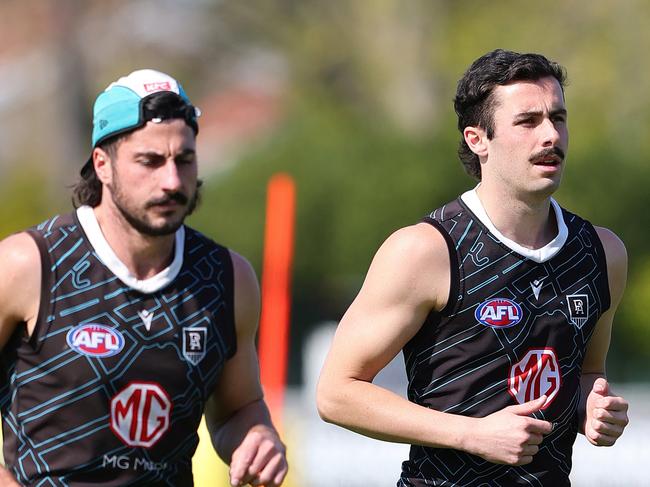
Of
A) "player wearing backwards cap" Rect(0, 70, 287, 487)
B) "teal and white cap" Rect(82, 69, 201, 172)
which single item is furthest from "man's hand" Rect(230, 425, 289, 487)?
"teal and white cap" Rect(82, 69, 201, 172)

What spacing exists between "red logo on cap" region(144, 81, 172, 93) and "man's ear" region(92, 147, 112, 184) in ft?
0.96

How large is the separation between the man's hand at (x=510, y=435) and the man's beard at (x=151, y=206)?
1326 mm

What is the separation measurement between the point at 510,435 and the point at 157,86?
6.32 ft

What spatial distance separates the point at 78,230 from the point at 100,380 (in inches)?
23.8

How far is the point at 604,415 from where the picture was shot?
4.56 m

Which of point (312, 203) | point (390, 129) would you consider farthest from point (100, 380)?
point (390, 129)

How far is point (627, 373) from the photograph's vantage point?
1452 centimetres

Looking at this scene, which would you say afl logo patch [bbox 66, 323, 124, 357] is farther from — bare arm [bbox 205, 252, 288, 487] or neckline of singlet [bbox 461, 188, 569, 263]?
neckline of singlet [bbox 461, 188, 569, 263]

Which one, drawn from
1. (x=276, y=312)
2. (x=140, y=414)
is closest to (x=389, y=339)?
(x=140, y=414)

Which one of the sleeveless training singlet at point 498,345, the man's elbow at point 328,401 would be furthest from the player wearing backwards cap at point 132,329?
the sleeveless training singlet at point 498,345

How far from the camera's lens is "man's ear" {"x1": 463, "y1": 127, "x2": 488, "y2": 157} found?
4.85 meters

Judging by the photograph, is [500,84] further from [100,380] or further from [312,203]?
[312,203]

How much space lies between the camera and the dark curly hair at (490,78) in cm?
479

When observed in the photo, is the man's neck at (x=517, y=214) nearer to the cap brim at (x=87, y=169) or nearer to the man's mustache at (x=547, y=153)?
the man's mustache at (x=547, y=153)
